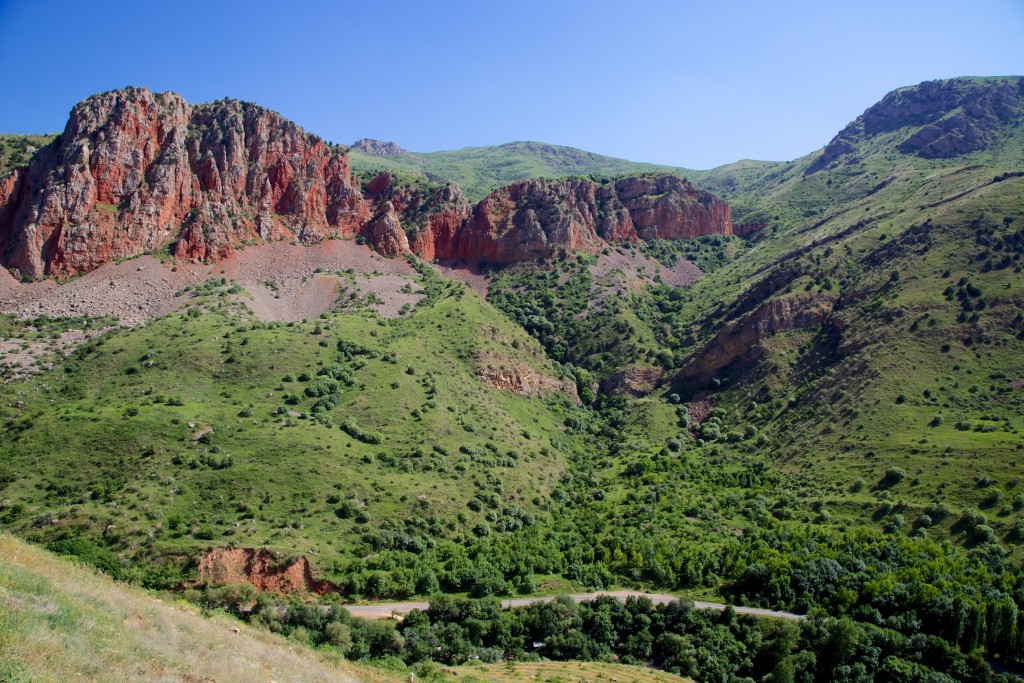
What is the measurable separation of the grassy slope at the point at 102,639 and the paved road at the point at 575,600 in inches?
1044

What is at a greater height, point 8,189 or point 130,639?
point 8,189

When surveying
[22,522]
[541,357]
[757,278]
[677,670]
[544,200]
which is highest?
[544,200]

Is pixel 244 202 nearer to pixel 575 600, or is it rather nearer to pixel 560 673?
pixel 575 600

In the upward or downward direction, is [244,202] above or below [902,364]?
above

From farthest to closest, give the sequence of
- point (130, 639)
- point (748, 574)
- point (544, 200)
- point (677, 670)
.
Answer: point (544, 200)
point (748, 574)
point (677, 670)
point (130, 639)

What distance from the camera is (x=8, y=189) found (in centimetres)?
13112

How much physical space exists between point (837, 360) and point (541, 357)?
53.9 m

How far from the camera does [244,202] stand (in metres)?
150

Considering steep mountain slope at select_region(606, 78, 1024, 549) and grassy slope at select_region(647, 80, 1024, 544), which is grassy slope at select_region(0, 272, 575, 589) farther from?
grassy slope at select_region(647, 80, 1024, 544)

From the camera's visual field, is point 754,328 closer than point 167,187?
Yes

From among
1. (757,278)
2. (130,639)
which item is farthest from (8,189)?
(757,278)

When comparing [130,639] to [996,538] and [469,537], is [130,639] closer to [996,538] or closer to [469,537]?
[469,537]

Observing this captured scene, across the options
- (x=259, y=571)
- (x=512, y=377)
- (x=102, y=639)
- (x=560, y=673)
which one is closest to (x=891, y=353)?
(x=512, y=377)

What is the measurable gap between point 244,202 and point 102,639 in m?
143
